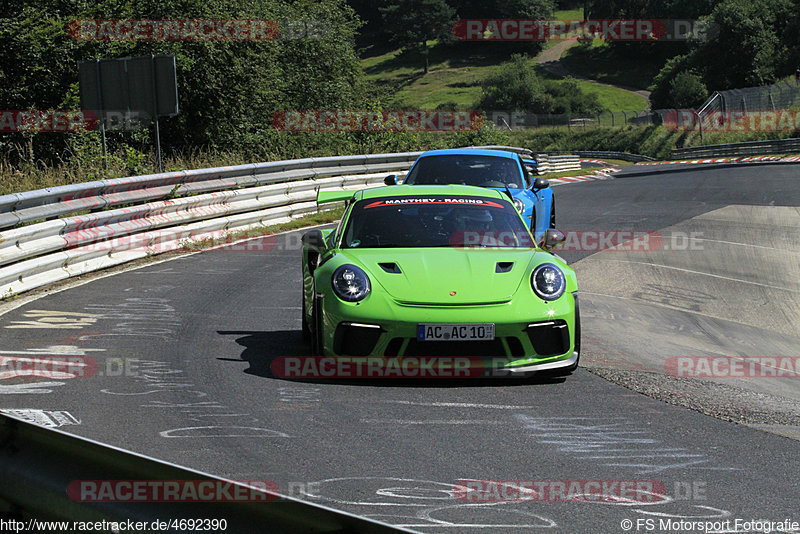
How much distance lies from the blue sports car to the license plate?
708 cm

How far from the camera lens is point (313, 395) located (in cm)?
646

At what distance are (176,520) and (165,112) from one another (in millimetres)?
13847

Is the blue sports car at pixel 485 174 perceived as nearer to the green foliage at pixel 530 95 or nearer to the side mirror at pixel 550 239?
the side mirror at pixel 550 239

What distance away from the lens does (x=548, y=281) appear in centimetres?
692

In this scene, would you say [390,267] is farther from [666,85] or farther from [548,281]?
[666,85]

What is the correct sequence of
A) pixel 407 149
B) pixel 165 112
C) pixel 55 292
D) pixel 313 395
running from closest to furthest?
pixel 313 395
pixel 55 292
pixel 165 112
pixel 407 149

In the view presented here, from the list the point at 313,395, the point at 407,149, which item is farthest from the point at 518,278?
the point at 407,149

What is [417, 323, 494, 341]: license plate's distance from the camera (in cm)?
648

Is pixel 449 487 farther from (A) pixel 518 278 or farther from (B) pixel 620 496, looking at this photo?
(A) pixel 518 278

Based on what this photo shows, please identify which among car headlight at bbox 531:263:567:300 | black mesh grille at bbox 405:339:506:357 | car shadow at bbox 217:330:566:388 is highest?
car headlight at bbox 531:263:567:300

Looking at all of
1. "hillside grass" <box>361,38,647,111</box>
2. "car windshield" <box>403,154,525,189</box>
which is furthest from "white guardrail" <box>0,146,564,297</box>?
"hillside grass" <box>361,38,647,111</box>

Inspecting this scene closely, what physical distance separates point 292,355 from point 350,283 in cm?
120

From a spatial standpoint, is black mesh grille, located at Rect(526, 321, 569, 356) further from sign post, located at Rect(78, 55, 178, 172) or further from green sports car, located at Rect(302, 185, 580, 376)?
sign post, located at Rect(78, 55, 178, 172)

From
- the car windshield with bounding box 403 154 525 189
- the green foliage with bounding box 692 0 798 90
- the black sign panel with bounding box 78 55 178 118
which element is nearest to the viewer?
the car windshield with bounding box 403 154 525 189
